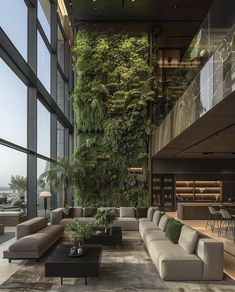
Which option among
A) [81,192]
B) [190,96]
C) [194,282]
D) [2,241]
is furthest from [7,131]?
[81,192]

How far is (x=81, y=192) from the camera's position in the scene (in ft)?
64.5

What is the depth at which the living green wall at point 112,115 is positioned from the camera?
19.7 metres

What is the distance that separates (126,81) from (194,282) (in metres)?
15.0

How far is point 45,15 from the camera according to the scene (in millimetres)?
14797

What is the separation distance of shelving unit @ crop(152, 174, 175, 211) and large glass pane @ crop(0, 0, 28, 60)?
10350 mm

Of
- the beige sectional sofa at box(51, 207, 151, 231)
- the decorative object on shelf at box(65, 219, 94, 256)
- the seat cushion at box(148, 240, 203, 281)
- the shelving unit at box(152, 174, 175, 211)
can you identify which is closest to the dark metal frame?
the beige sectional sofa at box(51, 207, 151, 231)

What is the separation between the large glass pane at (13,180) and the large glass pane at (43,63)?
3342 millimetres

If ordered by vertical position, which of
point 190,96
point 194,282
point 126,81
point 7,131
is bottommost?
point 194,282

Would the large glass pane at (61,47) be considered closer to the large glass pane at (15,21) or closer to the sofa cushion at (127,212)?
the large glass pane at (15,21)

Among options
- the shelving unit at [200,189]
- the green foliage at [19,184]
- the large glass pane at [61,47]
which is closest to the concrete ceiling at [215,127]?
the green foliage at [19,184]

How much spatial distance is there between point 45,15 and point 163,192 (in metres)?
9.79

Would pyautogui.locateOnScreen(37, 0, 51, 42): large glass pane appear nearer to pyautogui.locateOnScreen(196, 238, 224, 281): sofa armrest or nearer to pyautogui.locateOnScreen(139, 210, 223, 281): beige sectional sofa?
pyautogui.locateOnScreen(139, 210, 223, 281): beige sectional sofa

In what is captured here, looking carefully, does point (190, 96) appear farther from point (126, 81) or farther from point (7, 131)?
point (126, 81)

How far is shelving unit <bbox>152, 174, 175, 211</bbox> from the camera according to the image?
64.8 ft
